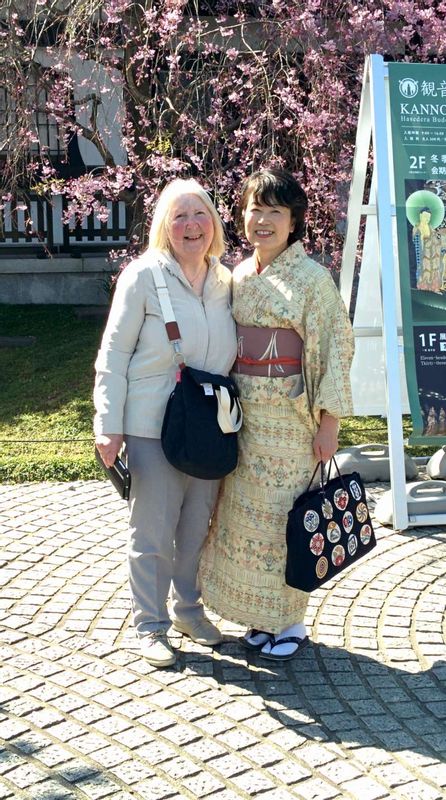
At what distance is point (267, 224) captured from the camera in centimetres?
390

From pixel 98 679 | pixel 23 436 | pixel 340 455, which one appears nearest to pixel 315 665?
pixel 98 679

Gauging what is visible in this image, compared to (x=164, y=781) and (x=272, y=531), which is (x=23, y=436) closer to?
(x=272, y=531)

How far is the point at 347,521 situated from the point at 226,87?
220 inches

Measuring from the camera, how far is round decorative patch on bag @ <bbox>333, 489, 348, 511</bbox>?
13.1 ft

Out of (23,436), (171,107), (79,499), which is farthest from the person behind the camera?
(171,107)

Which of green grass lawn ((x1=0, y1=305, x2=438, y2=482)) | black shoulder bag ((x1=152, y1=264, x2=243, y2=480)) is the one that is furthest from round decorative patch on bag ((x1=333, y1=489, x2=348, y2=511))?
green grass lawn ((x1=0, y1=305, x2=438, y2=482))

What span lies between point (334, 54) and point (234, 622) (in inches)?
217

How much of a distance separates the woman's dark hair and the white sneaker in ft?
5.38

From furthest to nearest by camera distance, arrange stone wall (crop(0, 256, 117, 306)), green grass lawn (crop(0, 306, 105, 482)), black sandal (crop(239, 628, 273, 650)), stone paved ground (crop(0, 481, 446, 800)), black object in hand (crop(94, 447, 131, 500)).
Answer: stone wall (crop(0, 256, 117, 306)), green grass lawn (crop(0, 306, 105, 482)), black sandal (crop(239, 628, 273, 650)), black object in hand (crop(94, 447, 131, 500)), stone paved ground (crop(0, 481, 446, 800))

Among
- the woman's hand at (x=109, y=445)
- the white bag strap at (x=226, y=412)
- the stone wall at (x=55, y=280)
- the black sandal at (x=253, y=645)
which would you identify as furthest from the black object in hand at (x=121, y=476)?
the stone wall at (x=55, y=280)

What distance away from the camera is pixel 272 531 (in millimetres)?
4016

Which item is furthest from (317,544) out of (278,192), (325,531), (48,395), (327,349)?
(48,395)

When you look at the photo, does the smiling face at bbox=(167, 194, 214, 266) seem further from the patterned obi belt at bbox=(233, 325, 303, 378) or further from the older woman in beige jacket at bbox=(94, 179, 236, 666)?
the patterned obi belt at bbox=(233, 325, 303, 378)

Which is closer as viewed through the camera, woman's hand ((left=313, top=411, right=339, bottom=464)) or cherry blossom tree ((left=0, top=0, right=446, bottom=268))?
woman's hand ((left=313, top=411, right=339, bottom=464))
